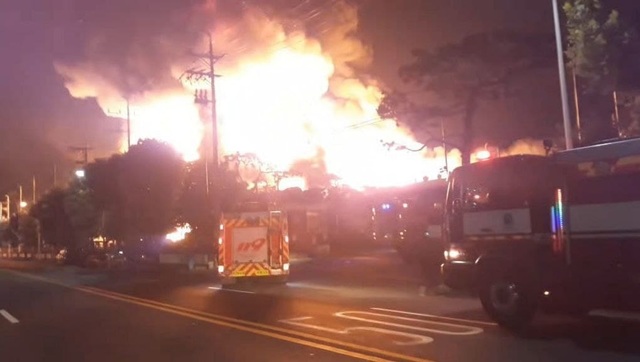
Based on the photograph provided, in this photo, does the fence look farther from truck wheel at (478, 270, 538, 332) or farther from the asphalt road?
truck wheel at (478, 270, 538, 332)

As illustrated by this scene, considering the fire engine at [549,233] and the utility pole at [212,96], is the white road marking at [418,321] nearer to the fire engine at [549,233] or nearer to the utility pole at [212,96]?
the fire engine at [549,233]

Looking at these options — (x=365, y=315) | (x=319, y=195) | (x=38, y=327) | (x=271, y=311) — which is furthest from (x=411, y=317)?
(x=319, y=195)

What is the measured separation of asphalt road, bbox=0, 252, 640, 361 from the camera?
10023mm

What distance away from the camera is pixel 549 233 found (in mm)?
11070

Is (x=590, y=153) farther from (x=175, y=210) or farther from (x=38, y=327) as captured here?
(x=175, y=210)

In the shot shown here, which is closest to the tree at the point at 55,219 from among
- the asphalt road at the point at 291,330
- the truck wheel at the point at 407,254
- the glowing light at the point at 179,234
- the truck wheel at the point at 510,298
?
the glowing light at the point at 179,234

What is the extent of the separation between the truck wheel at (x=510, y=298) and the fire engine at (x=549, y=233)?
0.6 inches

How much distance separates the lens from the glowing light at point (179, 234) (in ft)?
159

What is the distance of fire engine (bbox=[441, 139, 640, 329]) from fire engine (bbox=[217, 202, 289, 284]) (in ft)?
32.9

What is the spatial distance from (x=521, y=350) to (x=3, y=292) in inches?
762

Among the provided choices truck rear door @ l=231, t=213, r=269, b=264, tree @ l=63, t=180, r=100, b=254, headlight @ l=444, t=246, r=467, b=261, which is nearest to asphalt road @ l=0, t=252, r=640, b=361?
headlight @ l=444, t=246, r=467, b=261

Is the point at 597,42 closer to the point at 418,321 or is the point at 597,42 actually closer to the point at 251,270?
the point at 418,321

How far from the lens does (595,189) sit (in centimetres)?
1055

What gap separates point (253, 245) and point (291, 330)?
10.3m
